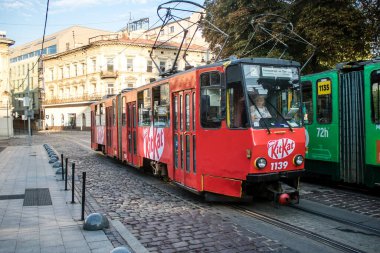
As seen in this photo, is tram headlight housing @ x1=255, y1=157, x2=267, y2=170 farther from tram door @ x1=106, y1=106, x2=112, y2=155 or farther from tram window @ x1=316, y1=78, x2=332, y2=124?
tram door @ x1=106, y1=106, x2=112, y2=155

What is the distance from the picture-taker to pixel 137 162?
573 inches

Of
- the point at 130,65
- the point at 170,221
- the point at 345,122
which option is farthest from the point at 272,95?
the point at 130,65

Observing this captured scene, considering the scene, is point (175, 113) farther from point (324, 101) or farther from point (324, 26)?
point (324, 26)

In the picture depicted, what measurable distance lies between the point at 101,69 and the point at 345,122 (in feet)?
179

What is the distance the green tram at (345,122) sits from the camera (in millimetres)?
9906

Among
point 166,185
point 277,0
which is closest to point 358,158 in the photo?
point 166,185

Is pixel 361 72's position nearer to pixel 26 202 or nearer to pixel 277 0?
pixel 26 202

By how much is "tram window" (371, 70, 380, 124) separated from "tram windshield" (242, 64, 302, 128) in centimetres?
227

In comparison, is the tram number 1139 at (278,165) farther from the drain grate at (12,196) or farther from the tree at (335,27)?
the tree at (335,27)

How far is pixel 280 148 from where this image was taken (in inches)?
325

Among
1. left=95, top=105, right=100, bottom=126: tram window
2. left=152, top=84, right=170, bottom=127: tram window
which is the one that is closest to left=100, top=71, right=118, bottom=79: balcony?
left=95, top=105, right=100, bottom=126: tram window

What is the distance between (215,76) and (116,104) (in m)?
9.87

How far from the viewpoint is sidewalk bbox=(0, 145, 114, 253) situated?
20.3 feet

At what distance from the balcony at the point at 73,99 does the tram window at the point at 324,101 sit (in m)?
53.1
